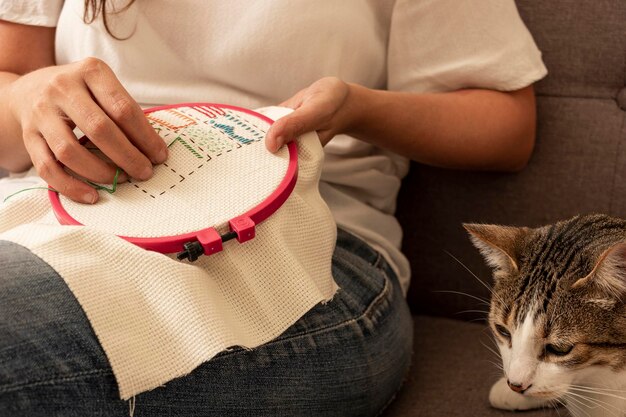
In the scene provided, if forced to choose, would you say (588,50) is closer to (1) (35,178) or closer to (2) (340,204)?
(2) (340,204)

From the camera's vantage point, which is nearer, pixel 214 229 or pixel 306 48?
pixel 214 229

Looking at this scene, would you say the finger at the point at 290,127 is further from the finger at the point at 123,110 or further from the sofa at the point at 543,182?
the sofa at the point at 543,182

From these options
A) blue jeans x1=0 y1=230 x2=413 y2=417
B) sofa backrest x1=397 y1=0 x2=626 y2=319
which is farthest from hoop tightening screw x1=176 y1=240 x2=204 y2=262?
sofa backrest x1=397 y1=0 x2=626 y2=319

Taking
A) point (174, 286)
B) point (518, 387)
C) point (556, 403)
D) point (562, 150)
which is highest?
point (174, 286)

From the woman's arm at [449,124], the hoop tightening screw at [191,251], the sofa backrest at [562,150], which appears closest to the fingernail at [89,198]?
the hoop tightening screw at [191,251]

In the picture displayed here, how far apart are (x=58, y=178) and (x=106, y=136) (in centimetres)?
7

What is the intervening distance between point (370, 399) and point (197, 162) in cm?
37

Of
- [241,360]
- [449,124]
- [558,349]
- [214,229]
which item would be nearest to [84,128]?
[214,229]

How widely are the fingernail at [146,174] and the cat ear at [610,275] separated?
1.61ft

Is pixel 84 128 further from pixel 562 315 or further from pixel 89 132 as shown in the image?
pixel 562 315

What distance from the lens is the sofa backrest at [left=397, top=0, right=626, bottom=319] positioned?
1.09 meters

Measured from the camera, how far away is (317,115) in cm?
85

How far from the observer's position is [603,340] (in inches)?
34.4

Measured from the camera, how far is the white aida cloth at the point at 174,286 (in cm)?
69
